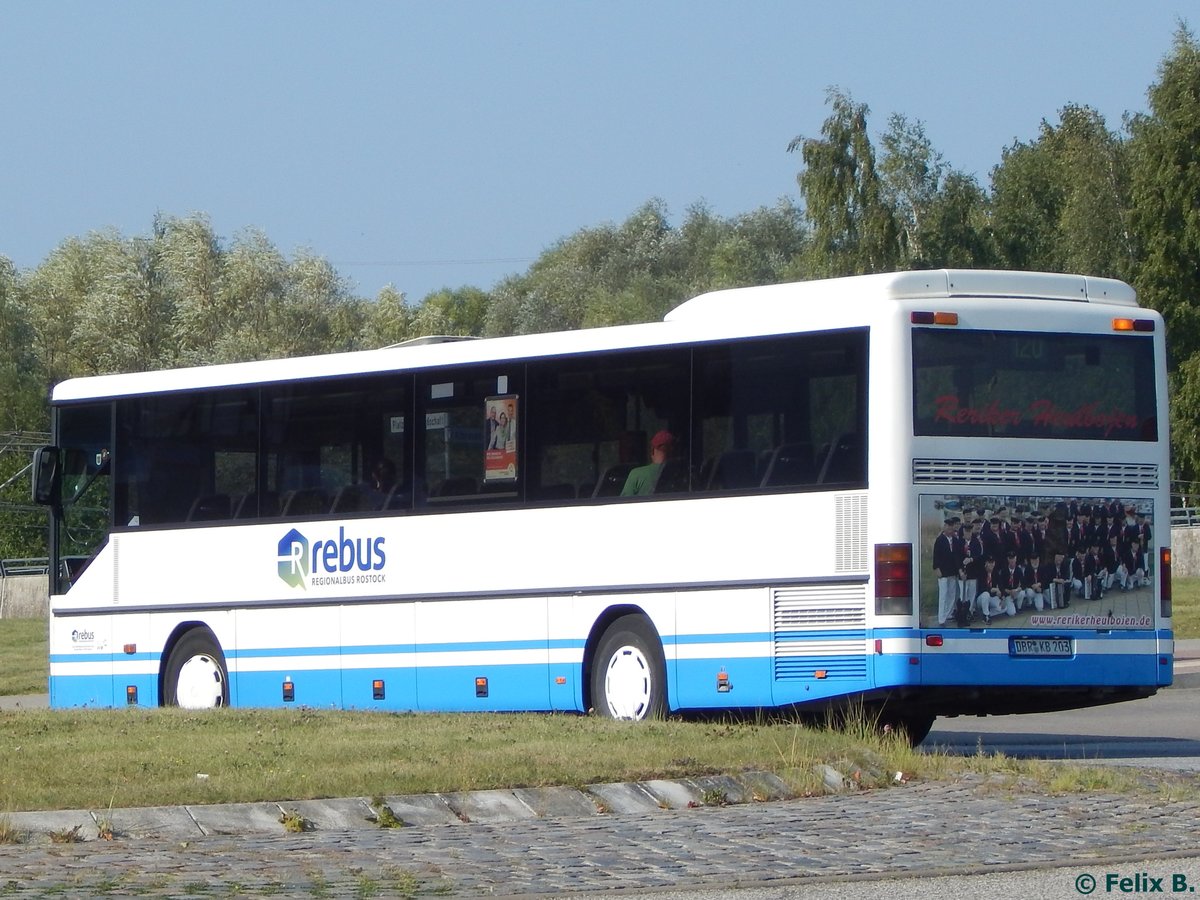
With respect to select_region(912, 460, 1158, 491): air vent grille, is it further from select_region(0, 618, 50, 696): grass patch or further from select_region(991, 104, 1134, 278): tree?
select_region(991, 104, 1134, 278): tree

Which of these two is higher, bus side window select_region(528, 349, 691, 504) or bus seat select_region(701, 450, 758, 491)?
bus side window select_region(528, 349, 691, 504)

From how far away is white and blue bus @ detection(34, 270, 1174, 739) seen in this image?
14227mm

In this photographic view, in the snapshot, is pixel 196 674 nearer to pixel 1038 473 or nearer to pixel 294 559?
pixel 294 559

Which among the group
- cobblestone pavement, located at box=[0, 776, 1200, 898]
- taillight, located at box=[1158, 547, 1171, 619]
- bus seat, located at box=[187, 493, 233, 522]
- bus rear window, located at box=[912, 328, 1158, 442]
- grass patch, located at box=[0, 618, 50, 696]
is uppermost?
bus rear window, located at box=[912, 328, 1158, 442]

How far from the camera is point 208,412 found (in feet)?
62.4

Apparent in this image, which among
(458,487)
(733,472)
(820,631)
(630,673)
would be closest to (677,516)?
(733,472)

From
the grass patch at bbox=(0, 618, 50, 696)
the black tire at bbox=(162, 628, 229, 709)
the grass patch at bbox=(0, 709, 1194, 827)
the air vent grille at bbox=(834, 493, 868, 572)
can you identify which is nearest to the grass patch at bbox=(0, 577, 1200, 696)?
the grass patch at bbox=(0, 618, 50, 696)

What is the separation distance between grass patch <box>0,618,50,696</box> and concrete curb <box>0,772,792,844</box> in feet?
60.3

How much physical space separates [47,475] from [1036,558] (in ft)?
32.6

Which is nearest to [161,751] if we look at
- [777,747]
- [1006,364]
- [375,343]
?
[777,747]

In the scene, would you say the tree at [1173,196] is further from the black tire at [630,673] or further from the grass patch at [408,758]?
the grass patch at [408,758]

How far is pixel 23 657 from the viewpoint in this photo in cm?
3684

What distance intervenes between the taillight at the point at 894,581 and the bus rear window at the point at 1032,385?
845 mm

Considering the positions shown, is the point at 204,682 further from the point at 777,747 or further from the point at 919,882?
the point at 919,882
